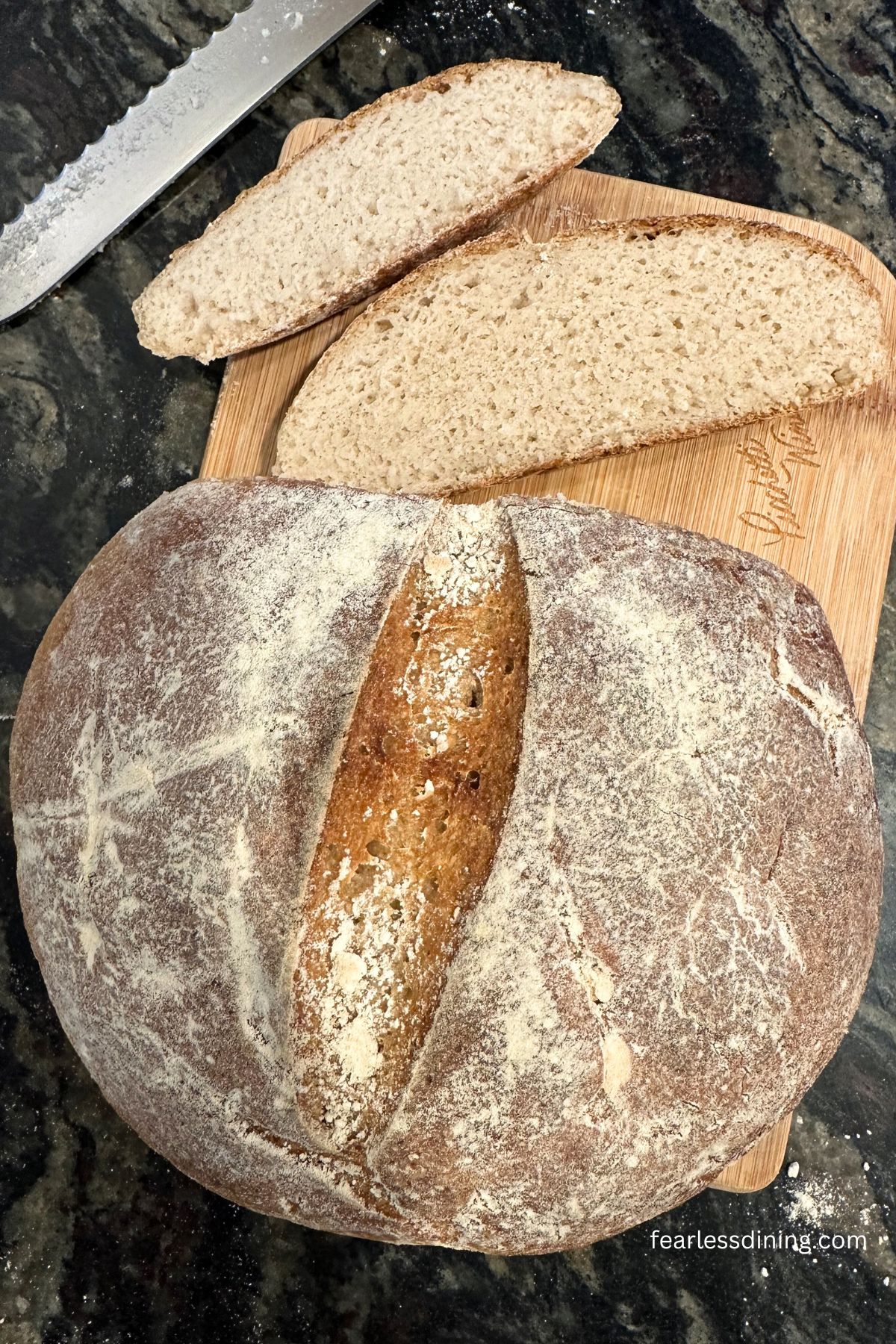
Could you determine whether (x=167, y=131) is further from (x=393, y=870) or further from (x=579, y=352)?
(x=393, y=870)

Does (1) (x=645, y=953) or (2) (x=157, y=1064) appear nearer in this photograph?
(1) (x=645, y=953)

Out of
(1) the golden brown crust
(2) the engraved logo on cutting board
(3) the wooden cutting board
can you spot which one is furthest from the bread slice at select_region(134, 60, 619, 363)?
(1) the golden brown crust

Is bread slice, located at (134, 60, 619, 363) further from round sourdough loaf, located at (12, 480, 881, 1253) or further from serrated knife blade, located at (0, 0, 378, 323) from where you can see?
round sourdough loaf, located at (12, 480, 881, 1253)

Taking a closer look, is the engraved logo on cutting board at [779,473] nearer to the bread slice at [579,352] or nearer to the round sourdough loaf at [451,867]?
the bread slice at [579,352]

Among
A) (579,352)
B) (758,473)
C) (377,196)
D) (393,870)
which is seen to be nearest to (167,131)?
(377,196)

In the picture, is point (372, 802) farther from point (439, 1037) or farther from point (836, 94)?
point (836, 94)

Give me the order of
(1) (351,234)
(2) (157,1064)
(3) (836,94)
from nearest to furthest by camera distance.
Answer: (2) (157,1064)
(1) (351,234)
(3) (836,94)

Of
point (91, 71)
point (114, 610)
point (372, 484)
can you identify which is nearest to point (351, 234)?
point (372, 484)
